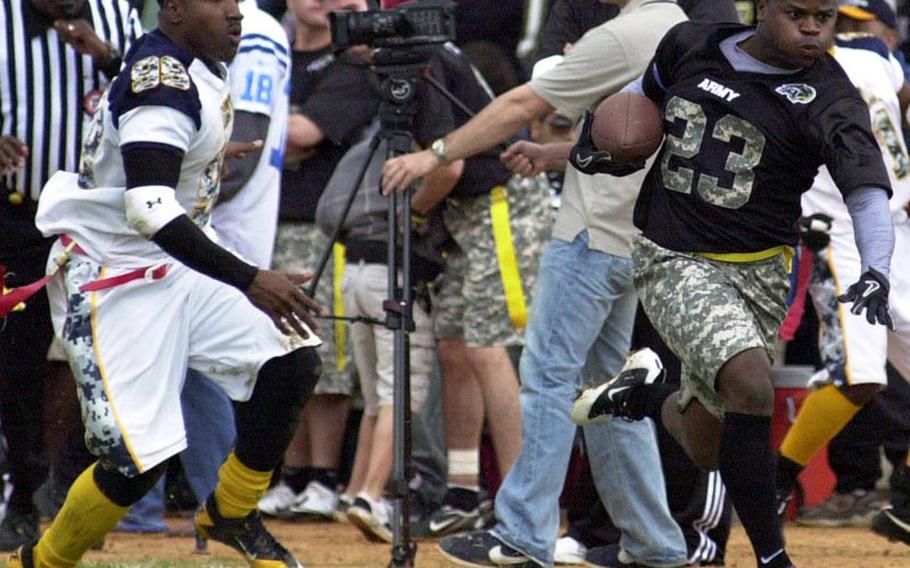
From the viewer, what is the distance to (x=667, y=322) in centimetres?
561

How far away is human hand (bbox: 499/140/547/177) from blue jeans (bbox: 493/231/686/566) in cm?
28

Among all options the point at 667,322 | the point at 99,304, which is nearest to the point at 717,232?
the point at 667,322

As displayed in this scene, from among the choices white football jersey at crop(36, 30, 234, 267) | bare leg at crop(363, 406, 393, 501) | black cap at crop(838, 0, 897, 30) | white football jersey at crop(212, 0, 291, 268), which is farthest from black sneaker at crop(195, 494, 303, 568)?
black cap at crop(838, 0, 897, 30)

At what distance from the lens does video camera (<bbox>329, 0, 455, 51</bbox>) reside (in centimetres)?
659

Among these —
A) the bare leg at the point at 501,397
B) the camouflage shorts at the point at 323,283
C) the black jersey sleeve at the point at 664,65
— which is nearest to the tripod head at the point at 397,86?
the black jersey sleeve at the point at 664,65

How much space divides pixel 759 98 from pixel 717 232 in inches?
16.2

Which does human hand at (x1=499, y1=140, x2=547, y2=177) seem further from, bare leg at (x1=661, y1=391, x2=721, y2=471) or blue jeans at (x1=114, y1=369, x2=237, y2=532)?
blue jeans at (x1=114, y1=369, x2=237, y2=532)

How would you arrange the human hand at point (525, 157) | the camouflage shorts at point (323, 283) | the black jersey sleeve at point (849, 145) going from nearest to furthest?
the black jersey sleeve at point (849, 145) < the human hand at point (525, 157) < the camouflage shorts at point (323, 283)

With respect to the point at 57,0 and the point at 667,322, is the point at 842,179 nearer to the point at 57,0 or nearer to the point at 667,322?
the point at 667,322

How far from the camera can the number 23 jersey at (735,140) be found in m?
5.43

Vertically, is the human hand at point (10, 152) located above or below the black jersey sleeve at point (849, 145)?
below

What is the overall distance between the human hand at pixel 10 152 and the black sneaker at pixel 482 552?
2179mm

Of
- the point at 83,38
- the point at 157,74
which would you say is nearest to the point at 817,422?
the point at 83,38

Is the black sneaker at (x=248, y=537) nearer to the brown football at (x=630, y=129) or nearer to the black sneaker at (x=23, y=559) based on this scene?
the black sneaker at (x=23, y=559)
